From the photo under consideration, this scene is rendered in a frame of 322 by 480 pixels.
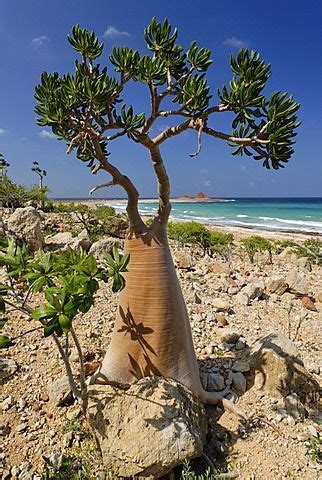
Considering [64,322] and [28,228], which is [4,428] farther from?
[28,228]

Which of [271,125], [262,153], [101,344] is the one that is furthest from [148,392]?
[271,125]

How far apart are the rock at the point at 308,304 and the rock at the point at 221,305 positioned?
1.22m

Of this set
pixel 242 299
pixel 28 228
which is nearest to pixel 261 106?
pixel 242 299

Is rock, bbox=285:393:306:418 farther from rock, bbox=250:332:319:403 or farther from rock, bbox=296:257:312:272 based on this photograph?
rock, bbox=296:257:312:272

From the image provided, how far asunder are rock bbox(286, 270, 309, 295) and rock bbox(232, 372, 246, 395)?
2554 millimetres

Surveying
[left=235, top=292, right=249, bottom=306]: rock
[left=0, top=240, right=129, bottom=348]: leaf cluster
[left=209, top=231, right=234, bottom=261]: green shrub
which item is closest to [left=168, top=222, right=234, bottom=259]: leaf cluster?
[left=209, top=231, right=234, bottom=261]: green shrub

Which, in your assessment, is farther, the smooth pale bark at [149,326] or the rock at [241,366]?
the rock at [241,366]

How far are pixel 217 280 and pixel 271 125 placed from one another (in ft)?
12.6

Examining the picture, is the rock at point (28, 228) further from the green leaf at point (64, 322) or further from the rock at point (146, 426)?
the green leaf at point (64, 322)

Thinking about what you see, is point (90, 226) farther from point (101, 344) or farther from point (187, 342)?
point (187, 342)

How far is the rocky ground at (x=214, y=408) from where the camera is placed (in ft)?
6.19

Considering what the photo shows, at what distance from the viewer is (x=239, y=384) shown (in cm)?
260

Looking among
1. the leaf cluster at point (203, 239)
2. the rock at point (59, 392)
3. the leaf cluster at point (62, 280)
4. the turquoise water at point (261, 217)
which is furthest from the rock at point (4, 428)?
the turquoise water at point (261, 217)

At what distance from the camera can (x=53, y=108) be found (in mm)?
1684
